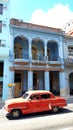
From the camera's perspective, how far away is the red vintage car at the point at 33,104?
36.2 ft

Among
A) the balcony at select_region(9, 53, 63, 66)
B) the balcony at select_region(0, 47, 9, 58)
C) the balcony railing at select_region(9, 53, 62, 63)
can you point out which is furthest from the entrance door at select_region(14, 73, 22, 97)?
the balcony at select_region(0, 47, 9, 58)

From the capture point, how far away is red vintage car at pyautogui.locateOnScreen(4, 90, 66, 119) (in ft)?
36.2

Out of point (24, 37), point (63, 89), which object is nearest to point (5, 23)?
point (24, 37)

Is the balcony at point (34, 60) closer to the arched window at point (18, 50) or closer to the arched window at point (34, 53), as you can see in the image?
the arched window at point (34, 53)

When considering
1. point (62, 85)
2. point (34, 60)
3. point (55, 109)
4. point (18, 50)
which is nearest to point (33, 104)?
point (55, 109)

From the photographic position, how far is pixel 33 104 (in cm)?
1152

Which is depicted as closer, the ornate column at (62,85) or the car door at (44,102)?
the car door at (44,102)

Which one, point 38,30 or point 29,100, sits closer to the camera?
point 29,100

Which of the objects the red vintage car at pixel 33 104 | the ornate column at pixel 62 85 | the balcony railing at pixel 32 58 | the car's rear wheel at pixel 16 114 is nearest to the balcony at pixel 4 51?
the balcony railing at pixel 32 58

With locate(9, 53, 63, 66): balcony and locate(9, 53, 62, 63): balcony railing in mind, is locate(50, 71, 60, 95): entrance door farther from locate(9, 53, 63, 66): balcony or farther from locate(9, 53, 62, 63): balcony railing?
locate(9, 53, 62, 63): balcony railing

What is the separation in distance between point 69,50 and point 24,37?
7890 mm

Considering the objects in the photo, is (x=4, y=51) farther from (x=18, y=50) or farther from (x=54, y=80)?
(x=54, y=80)

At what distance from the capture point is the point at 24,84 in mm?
24922

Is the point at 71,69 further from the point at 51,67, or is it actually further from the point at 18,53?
the point at 18,53
